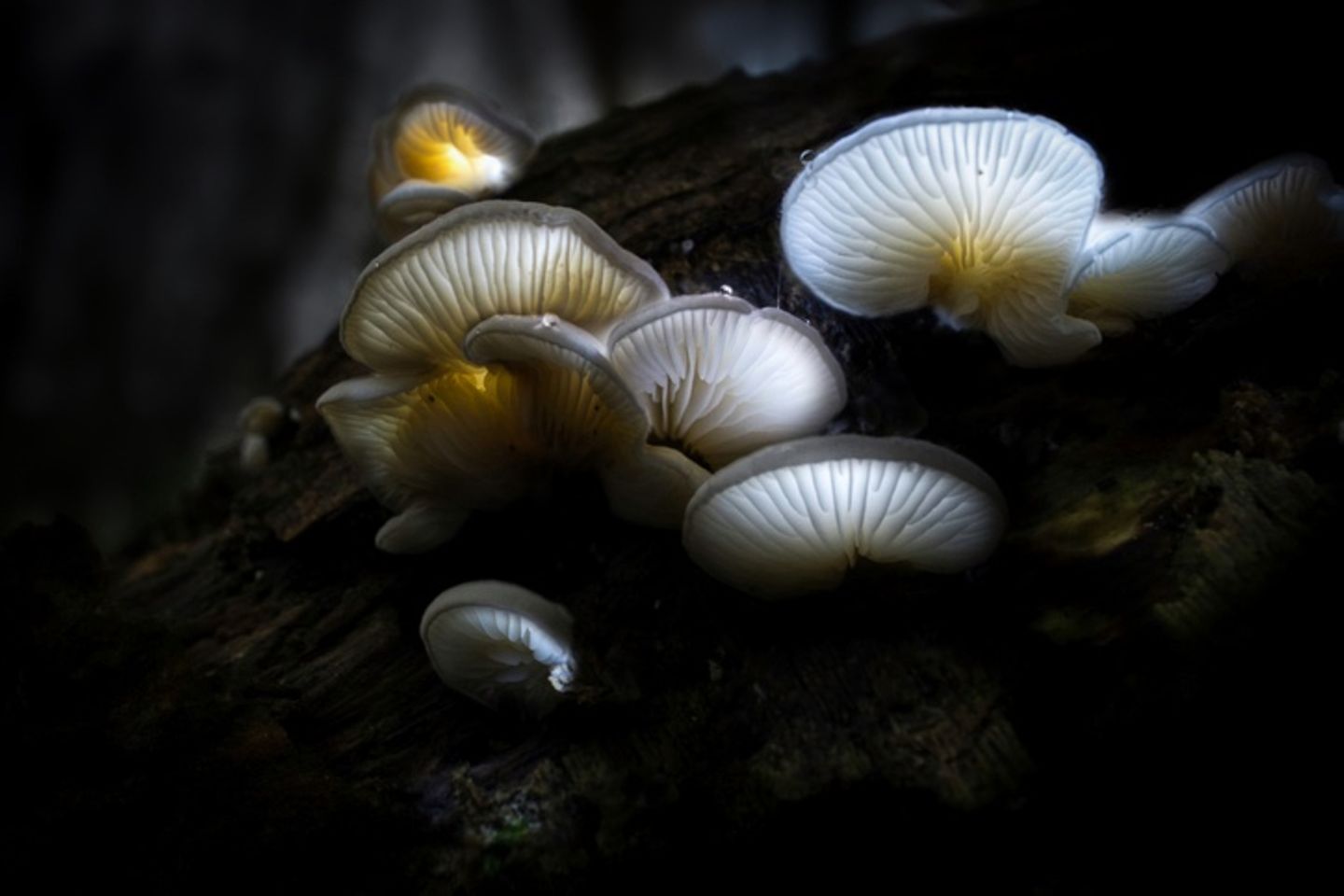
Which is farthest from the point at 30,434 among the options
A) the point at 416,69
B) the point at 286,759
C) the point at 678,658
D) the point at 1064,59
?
the point at 1064,59

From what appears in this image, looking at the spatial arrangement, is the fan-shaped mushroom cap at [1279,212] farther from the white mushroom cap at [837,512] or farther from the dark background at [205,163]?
the dark background at [205,163]

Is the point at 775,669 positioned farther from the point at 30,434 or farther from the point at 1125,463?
the point at 30,434

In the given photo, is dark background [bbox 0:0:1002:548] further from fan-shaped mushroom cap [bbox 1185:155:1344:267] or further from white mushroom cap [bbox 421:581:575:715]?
white mushroom cap [bbox 421:581:575:715]

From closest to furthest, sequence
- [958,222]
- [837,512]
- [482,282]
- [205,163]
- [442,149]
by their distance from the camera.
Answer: [837,512] < [482,282] < [958,222] < [442,149] < [205,163]

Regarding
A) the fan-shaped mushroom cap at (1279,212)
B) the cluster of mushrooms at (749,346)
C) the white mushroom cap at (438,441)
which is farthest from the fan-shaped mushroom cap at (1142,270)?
the white mushroom cap at (438,441)

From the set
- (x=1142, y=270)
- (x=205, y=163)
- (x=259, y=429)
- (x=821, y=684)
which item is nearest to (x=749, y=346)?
(x=821, y=684)

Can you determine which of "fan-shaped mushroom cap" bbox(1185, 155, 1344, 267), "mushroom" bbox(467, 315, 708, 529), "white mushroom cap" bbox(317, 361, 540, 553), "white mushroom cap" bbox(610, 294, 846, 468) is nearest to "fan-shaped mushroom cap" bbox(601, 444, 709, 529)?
"mushroom" bbox(467, 315, 708, 529)

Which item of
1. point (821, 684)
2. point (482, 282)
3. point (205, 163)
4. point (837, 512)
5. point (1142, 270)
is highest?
point (205, 163)

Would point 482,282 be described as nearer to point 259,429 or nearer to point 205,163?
point 259,429
